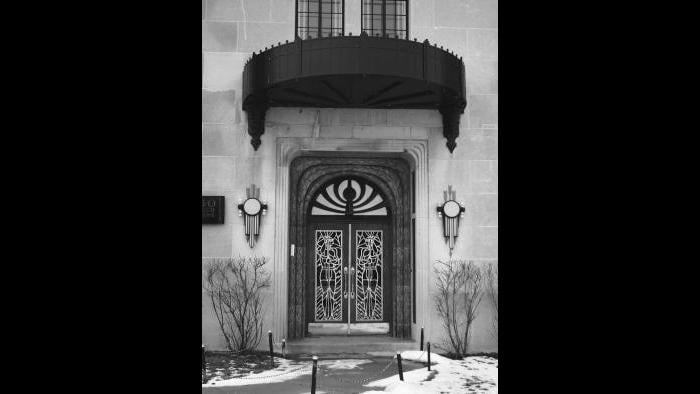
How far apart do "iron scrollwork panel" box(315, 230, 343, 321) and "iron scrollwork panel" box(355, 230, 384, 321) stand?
15.6 inches

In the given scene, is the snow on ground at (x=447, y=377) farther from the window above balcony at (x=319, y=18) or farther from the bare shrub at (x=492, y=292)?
the window above balcony at (x=319, y=18)

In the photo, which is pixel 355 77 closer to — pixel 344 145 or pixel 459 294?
pixel 344 145

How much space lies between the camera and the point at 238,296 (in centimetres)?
1227

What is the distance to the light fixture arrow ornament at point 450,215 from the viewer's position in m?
12.7

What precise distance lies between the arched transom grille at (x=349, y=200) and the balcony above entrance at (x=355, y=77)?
2.08 meters

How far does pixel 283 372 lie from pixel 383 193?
5162 millimetres

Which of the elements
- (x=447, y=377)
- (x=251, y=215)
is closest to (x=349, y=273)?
(x=251, y=215)

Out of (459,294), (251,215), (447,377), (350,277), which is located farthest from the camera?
(350,277)

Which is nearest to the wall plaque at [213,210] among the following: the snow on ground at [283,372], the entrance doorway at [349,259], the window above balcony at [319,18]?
the entrance doorway at [349,259]
